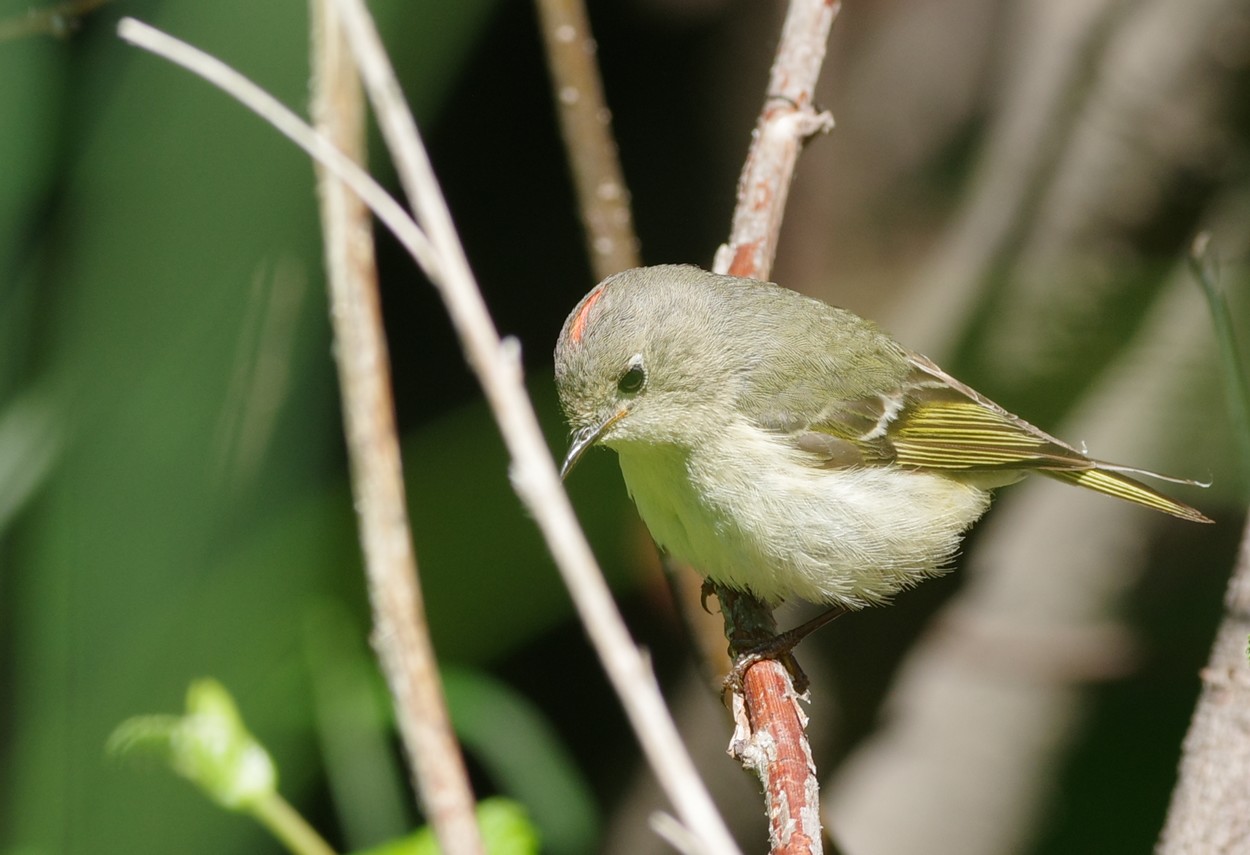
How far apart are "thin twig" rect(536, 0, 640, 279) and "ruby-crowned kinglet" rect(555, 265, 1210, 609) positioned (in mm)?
283

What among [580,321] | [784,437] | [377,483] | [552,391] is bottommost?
[552,391]

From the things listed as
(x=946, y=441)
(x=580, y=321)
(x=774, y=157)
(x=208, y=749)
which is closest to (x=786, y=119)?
(x=774, y=157)

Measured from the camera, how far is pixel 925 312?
3615 mm

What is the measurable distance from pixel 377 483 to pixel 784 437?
3.81 ft

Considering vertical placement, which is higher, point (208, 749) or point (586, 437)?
point (586, 437)

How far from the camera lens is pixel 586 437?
94.8 inches

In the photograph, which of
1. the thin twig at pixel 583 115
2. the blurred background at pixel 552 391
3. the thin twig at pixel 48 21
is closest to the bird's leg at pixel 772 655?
the blurred background at pixel 552 391

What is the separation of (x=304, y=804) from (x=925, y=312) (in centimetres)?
221

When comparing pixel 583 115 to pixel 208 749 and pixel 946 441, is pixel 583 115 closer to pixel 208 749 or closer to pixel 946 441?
pixel 946 441

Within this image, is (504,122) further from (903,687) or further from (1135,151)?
(903,687)

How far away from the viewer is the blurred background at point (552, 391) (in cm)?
189

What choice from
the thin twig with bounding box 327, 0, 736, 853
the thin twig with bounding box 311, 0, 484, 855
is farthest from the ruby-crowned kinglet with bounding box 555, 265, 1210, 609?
the thin twig with bounding box 327, 0, 736, 853

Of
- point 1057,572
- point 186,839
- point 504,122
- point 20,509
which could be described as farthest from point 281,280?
point 1057,572

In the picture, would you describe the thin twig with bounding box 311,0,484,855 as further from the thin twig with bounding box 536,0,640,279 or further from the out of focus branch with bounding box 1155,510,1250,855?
the out of focus branch with bounding box 1155,510,1250,855
